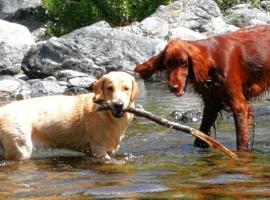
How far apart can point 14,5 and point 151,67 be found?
23.2 m

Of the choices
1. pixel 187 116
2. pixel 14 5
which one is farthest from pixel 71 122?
pixel 14 5

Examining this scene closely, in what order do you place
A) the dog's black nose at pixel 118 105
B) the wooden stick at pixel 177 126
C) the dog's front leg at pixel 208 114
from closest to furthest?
the wooden stick at pixel 177 126
the dog's black nose at pixel 118 105
the dog's front leg at pixel 208 114

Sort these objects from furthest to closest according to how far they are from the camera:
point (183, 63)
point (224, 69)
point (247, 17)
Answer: point (247, 17) → point (224, 69) → point (183, 63)

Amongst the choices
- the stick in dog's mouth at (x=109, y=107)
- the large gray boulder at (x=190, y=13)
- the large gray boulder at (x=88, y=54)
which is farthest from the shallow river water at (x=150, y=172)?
the large gray boulder at (x=190, y=13)

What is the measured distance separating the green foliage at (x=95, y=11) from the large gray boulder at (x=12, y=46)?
395 centimetres

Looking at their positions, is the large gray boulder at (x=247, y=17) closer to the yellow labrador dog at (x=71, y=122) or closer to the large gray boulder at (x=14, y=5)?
the large gray boulder at (x=14, y=5)

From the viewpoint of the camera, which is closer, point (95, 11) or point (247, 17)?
point (247, 17)

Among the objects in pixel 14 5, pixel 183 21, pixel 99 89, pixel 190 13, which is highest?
pixel 99 89

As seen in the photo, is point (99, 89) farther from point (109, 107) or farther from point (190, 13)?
point (190, 13)

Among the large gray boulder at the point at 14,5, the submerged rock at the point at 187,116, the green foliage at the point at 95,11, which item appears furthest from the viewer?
the large gray boulder at the point at 14,5

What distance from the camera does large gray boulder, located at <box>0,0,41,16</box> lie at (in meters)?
30.2

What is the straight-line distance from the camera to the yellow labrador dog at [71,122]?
797 centimetres

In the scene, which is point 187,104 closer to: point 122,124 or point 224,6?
point 122,124

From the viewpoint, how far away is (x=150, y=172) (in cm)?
724
